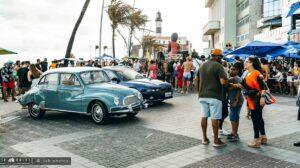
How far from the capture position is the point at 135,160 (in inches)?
270

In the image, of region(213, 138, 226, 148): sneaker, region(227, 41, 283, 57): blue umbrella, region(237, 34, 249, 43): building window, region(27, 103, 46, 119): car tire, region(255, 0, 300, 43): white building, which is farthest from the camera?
region(237, 34, 249, 43): building window

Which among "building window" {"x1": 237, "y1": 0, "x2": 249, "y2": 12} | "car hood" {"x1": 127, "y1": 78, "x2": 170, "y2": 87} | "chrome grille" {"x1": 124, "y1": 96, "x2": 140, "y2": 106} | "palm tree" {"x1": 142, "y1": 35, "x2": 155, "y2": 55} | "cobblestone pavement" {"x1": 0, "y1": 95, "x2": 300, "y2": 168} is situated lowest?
"cobblestone pavement" {"x1": 0, "y1": 95, "x2": 300, "y2": 168}

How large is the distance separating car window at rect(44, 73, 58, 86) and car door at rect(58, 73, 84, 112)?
0.73 ft

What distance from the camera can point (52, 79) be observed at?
1169 cm

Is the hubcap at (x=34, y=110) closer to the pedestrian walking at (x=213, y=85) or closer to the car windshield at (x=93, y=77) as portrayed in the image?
the car windshield at (x=93, y=77)

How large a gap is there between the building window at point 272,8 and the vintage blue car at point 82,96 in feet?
118

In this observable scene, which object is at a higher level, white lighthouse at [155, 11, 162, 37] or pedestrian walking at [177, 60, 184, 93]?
white lighthouse at [155, 11, 162, 37]

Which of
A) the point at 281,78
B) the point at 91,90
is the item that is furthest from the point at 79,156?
the point at 281,78

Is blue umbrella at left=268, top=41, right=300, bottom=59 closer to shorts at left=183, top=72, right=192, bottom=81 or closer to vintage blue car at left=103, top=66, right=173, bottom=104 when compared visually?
shorts at left=183, top=72, right=192, bottom=81

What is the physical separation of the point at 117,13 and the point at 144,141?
33.9 m

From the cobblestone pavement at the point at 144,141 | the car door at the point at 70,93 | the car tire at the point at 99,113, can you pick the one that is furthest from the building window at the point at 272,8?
the car tire at the point at 99,113

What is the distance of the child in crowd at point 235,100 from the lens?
8000mm

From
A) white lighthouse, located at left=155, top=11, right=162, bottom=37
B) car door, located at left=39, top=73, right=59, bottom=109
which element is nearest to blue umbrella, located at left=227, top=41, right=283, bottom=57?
car door, located at left=39, top=73, right=59, bottom=109

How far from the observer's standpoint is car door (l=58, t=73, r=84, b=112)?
10906 millimetres
